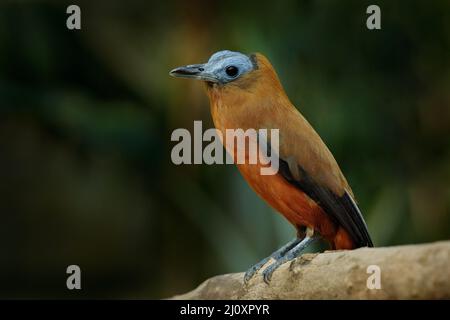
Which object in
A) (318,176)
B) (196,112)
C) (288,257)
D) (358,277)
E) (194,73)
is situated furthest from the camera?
(196,112)

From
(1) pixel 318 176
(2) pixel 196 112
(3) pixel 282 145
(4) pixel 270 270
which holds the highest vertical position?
(2) pixel 196 112

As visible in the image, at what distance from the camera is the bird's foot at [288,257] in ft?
10.3

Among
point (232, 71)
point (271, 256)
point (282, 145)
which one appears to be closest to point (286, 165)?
point (282, 145)

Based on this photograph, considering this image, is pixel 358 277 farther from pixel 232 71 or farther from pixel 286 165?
pixel 232 71

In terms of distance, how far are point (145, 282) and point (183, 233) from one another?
1.71 ft

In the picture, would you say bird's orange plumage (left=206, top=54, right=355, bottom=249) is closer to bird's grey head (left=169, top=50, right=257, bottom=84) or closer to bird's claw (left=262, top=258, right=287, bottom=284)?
bird's grey head (left=169, top=50, right=257, bottom=84)

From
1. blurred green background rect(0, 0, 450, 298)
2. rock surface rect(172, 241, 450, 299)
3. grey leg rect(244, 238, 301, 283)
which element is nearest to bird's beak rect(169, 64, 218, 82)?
grey leg rect(244, 238, 301, 283)

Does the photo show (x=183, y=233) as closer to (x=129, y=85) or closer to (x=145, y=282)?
(x=145, y=282)

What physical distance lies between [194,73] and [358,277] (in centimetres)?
130

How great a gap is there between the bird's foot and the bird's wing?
0.17 metres

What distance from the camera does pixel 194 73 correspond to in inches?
139

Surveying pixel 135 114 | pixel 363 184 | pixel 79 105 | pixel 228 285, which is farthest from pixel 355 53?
pixel 228 285

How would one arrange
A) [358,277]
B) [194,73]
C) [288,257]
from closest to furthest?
[358,277] → [288,257] → [194,73]

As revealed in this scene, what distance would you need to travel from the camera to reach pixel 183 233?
534 centimetres
